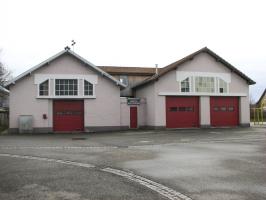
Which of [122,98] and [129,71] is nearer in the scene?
[122,98]

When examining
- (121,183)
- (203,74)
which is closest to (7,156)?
(121,183)

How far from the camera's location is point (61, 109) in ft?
Answer: 89.1

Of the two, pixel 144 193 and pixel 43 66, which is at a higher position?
pixel 43 66

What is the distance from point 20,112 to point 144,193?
2096cm

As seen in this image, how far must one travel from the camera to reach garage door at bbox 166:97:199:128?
28.8 m

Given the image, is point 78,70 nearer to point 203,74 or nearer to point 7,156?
point 203,74

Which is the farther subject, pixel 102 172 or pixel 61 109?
pixel 61 109

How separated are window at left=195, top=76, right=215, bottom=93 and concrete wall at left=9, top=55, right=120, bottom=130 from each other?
669 cm

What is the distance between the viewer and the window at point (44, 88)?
26605 mm

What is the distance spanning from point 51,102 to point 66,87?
1.58 m

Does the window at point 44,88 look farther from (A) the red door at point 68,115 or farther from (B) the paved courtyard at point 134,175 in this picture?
(B) the paved courtyard at point 134,175

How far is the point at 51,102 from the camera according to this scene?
1054 inches

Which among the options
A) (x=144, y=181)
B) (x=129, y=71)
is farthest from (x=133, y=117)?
(x=144, y=181)

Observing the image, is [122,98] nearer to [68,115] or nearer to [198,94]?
[68,115]
